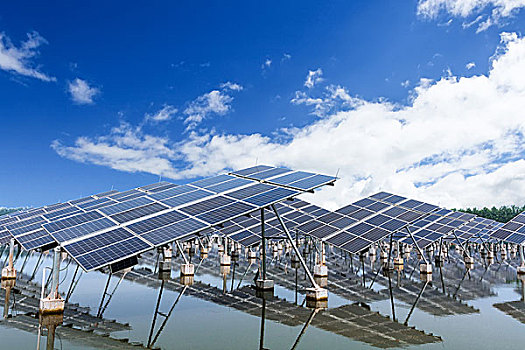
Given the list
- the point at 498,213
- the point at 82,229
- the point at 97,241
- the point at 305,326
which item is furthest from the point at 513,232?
the point at 498,213

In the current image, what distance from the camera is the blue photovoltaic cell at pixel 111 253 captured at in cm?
1088

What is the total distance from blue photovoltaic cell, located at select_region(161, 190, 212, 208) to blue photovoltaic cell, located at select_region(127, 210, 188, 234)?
1.13m

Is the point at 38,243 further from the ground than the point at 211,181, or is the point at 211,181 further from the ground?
the point at 211,181

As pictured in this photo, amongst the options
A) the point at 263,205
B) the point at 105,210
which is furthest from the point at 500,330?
the point at 105,210

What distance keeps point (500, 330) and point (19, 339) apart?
15.1m

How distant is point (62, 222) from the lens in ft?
52.3

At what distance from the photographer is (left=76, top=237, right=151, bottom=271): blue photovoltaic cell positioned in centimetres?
1088

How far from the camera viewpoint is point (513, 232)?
33188 millimetres

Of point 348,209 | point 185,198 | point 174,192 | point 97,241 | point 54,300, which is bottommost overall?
point 54,300

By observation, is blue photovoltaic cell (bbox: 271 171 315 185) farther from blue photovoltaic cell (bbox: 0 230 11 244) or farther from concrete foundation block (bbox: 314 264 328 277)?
blue photovoltaic cell (bbox: 0 230 11 244)

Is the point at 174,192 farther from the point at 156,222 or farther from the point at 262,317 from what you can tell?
the point at 262,317

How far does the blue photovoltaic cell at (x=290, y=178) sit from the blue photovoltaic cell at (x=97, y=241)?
7560mm

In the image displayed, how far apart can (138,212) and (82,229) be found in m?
2.39

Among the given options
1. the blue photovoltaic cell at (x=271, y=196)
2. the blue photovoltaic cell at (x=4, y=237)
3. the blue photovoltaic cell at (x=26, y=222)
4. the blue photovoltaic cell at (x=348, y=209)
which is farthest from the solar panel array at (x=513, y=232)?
the blue photovoltaic cell at (x=4, y=237)
